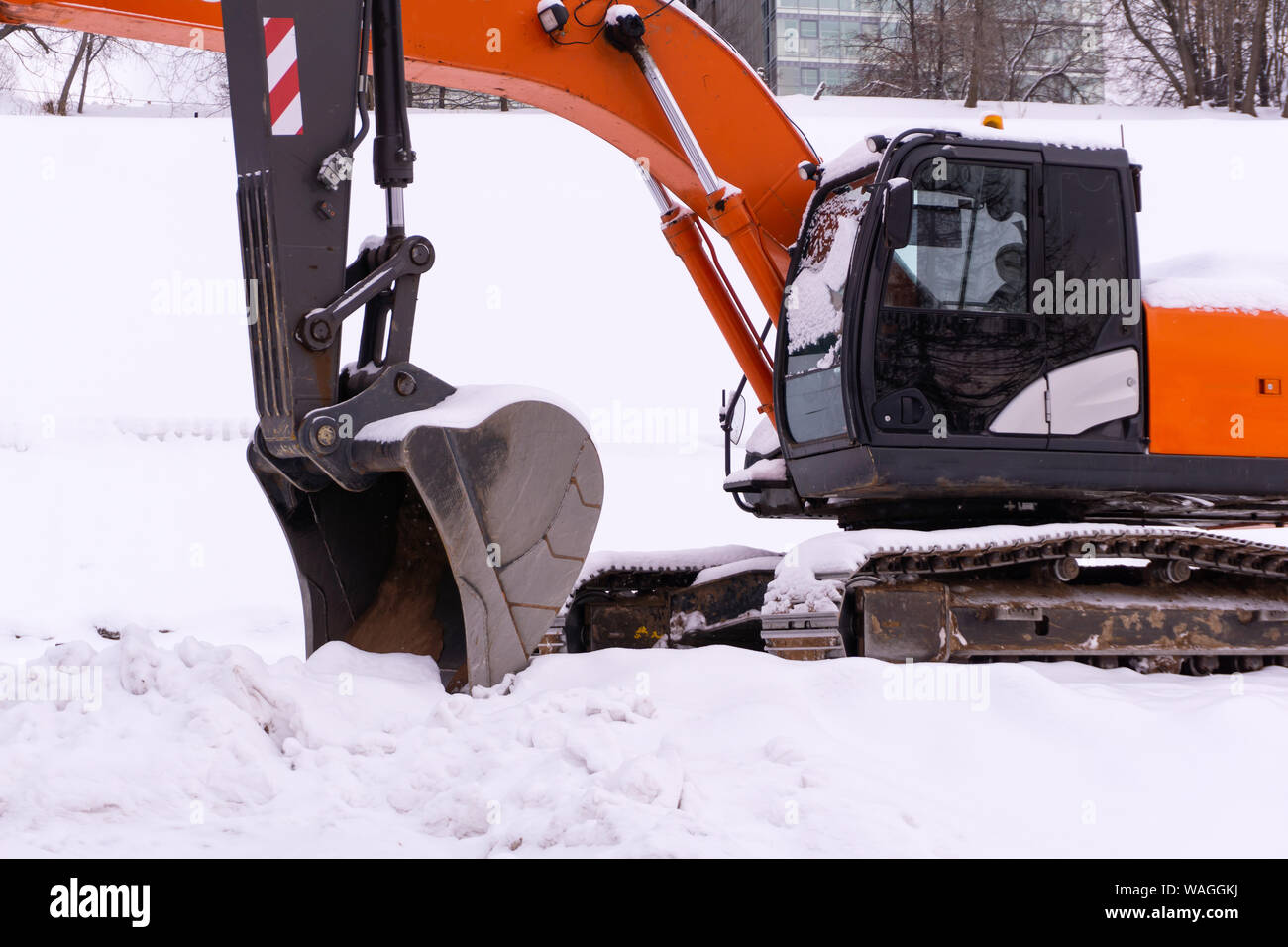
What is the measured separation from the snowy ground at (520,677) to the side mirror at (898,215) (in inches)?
42.8

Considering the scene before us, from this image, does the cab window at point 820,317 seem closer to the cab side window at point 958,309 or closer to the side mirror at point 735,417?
the cab side window at point 958,309

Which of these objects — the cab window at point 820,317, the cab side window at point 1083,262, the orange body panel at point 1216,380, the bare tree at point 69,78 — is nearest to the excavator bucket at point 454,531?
the cab window at point 820,317

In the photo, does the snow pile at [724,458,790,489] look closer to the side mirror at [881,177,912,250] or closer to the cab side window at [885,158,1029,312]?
the cab side window at [885,158,1029,312]

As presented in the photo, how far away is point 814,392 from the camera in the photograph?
206 inches

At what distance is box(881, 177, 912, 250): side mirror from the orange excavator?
0.05 feet

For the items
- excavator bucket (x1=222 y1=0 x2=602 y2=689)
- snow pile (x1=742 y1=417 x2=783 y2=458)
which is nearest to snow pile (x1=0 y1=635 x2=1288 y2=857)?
excavator bucket (x1=222 y1=0 x2=602 y2=689)

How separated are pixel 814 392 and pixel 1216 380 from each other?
1662mm

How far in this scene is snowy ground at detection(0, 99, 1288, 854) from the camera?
2896mm

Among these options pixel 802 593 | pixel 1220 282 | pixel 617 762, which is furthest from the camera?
pixel 1220 282

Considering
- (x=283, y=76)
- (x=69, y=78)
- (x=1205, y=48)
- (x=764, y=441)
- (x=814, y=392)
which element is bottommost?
(x=764, y=441)

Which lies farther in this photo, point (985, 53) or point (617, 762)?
point (985, 53)

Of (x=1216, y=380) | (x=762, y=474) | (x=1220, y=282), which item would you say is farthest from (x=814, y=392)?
(x=1220, y=282)

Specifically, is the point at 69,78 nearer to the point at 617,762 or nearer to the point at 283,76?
the point at 283,76

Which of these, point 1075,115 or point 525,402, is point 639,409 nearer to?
point 525,402
